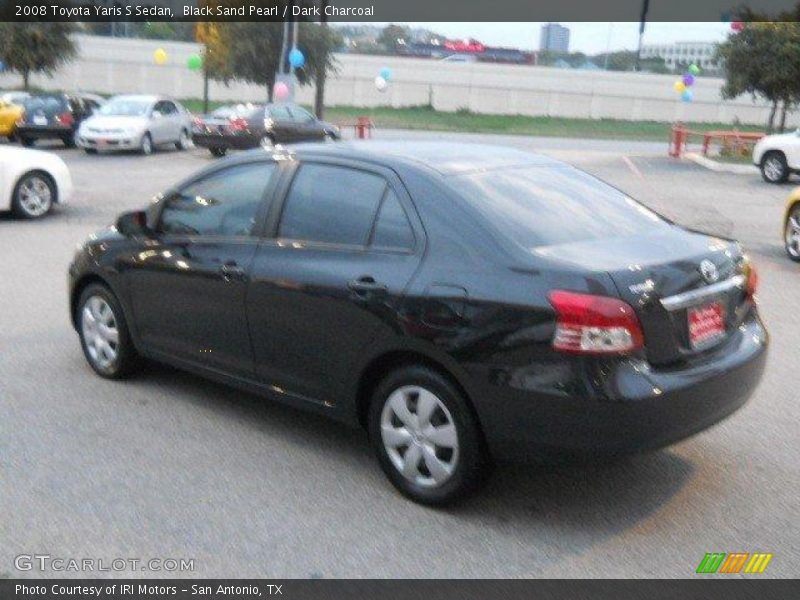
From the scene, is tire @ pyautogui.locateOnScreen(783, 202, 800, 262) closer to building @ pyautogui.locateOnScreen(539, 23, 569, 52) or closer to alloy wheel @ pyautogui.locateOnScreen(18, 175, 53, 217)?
alloy wheel @ pyautogui.locateOnScreen(18, 175, 53, 217)

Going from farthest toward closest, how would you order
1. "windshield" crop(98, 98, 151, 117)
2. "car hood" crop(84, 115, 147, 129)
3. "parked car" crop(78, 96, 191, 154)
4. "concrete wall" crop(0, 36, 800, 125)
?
"concrete wall" crop(0, 36, 800, 125)
"windshield" crop(98, 98, 151, 117)
"car hood" crop(84, 115, 147, 129)
"parked car" crop(78, 96, 191, 154)

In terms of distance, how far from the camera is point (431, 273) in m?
4.70

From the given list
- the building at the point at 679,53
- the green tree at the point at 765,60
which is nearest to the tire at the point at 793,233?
the green tree at the point at 765,60

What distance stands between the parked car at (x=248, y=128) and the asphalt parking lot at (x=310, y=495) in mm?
19475

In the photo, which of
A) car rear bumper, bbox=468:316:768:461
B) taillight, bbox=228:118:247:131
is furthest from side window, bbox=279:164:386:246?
taillight, bbox=228:118:247:131

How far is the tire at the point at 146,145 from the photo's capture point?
27.2 metres

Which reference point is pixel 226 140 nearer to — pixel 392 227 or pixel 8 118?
pixel 8 118

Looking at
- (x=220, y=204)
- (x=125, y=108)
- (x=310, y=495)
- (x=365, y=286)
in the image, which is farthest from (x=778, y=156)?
(x=310, y=495)

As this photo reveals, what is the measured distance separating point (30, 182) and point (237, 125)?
12.3 metres

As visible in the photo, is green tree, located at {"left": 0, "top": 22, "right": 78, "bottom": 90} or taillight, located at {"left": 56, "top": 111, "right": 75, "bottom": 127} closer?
taillight, located at {"left": 56, "top": 111, "right": 75, "bottom": 127}

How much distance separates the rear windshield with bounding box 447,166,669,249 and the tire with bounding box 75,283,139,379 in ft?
8.67

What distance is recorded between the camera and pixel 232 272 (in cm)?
563

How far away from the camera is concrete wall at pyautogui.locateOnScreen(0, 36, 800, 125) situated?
61.9 meters
